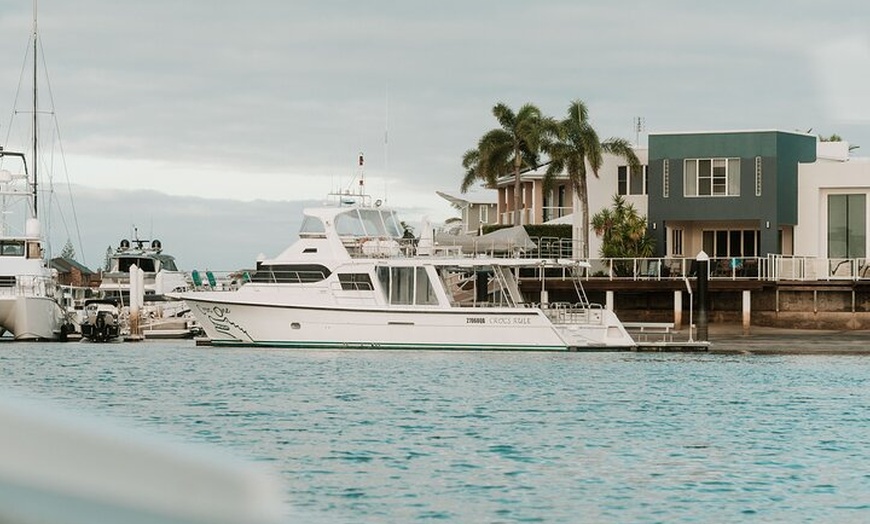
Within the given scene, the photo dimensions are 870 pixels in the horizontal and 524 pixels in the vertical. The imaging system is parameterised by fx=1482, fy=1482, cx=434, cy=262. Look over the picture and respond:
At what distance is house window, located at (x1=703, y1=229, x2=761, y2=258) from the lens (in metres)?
62.0

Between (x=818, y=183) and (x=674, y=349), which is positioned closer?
(x=674, y=349)

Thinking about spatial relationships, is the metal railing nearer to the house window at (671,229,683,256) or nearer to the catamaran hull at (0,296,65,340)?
the house window at (671,229,683,256)

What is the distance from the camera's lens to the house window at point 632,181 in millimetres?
64562

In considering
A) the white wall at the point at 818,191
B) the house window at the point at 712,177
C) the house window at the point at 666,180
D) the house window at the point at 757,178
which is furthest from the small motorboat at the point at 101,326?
the white wall at the point at 818,191

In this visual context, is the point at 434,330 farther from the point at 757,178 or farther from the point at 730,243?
the point at 730,243

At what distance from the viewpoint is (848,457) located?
2152cm

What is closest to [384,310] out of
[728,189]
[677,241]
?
[728,189]

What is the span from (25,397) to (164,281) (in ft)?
240

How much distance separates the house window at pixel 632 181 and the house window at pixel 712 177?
10.9 ft

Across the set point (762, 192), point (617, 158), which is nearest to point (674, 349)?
point (762, 192)

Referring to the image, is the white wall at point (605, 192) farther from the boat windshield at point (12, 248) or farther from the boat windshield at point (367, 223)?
the boat windshield at point (12, 248)

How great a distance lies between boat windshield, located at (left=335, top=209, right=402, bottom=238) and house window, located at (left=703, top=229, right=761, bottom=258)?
737 inches

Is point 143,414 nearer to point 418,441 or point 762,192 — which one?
point 418,441

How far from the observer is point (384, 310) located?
147 feet
